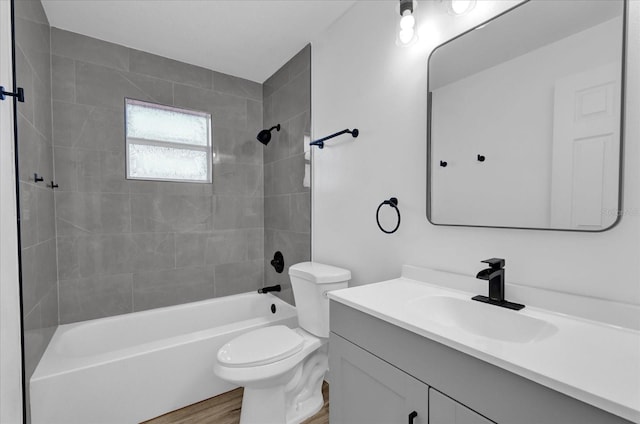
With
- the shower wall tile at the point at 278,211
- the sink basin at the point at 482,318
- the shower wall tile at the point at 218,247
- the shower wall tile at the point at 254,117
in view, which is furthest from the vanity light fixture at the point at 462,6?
the shower wall tile at the point at 218,247

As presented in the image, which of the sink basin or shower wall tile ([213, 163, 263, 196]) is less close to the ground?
shower wall tile ([213, 163, 263, 196])

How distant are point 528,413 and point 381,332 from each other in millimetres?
435

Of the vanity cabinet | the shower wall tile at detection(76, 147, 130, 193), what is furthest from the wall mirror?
the shower wall tile at detection(76, 147, 130, 193)

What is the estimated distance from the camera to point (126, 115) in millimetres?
2275

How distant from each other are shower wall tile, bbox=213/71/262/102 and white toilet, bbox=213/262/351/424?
5.97ft

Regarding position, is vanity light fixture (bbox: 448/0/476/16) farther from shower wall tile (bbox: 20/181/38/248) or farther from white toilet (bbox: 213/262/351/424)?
shower wall tile (bbox: 20/181/38/248)

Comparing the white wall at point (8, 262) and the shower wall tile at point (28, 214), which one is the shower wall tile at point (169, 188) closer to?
the shower wall tile at point (28, 214)

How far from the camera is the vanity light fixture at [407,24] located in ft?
4.30

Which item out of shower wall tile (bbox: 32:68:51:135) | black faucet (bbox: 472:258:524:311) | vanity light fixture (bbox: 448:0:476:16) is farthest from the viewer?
shower wall tile (bbox: 32:68:51:135)

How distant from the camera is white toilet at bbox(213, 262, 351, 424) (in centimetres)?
146

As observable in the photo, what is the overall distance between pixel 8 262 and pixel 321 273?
1395 mm

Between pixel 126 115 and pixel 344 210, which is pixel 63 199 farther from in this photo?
pixel 344 210

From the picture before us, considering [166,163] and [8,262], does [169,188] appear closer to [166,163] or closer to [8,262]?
[166,163]

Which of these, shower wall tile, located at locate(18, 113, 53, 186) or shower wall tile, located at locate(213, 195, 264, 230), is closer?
shower wall tile, located at locate(18, 113, 53, 186)
